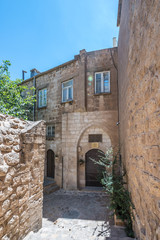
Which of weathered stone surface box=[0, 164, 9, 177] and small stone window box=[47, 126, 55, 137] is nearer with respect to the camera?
weathered stone surface box=[0, 164, 9, 177]

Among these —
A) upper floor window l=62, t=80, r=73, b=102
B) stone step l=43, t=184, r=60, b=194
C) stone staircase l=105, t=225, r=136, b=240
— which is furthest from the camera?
upper floor window l=62, t=80, r=73, b=102

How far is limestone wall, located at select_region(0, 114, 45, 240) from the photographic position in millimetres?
2271

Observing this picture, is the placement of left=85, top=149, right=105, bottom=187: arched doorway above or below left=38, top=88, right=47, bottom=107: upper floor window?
below

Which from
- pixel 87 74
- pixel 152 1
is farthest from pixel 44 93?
pixel 152 1

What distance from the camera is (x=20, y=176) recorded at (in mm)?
2750

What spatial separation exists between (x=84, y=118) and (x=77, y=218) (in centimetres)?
487

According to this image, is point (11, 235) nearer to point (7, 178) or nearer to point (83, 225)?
point (7, 178)

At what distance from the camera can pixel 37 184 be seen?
136 inches

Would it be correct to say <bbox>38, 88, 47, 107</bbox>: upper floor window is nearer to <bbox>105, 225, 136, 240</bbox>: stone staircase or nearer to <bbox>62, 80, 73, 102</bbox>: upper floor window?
<bbox>62, 80, 73, 102</bbox>: upper floor window

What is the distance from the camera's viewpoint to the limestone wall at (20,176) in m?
2.27

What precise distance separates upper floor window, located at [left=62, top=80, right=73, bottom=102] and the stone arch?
2404 millimetres

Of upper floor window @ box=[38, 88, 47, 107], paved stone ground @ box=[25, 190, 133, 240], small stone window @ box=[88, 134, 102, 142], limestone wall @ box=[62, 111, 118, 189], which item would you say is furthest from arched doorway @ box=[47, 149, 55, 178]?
upper floor window @ box=[38, 88, 47, 107]

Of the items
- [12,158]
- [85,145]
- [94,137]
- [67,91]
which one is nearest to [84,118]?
[94,137]

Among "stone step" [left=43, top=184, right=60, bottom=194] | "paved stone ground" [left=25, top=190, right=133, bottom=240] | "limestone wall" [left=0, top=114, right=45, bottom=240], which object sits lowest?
"stone step" [left=43, top=184, right=60, bottom=194]
